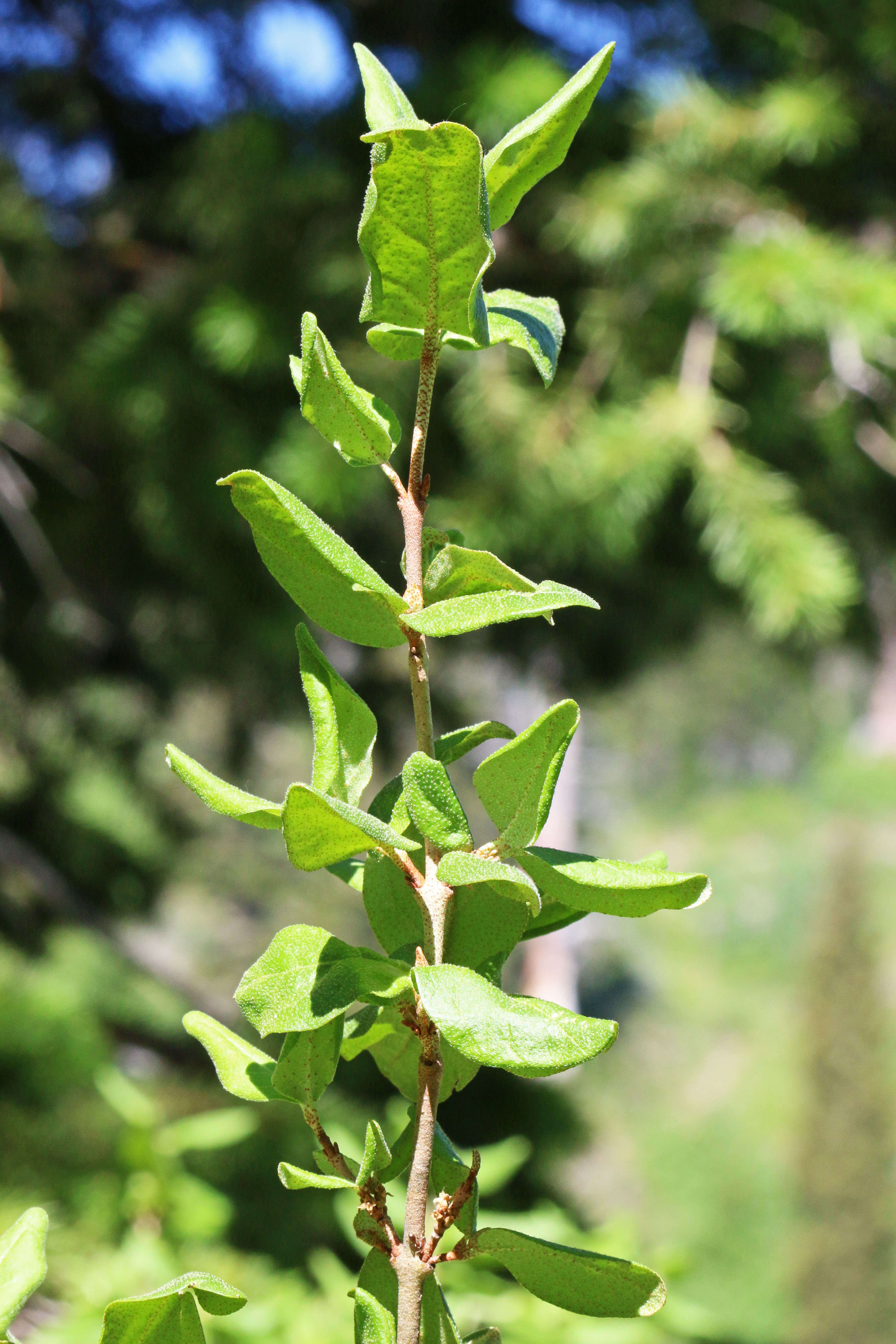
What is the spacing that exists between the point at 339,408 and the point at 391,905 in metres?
0.06

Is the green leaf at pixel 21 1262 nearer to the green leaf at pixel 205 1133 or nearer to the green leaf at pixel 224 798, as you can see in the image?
the green leaf at pixel 224 798

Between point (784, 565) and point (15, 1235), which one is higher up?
point (15, 1235)

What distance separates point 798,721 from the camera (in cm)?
738

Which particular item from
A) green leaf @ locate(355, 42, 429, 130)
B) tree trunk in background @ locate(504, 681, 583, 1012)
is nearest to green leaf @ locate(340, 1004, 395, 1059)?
green leaf @ locate(355, 42, 429, 130)

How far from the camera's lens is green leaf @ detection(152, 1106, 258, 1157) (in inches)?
14.5

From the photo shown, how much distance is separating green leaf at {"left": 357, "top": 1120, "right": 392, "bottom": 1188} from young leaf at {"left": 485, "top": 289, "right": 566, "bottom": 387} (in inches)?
3.3

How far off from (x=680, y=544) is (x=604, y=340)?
0.20 meters

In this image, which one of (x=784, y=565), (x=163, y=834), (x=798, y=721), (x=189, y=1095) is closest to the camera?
(x=784, y=565)

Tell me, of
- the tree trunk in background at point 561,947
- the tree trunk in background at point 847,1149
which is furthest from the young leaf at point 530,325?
the tree trunk in background at point 847,1149

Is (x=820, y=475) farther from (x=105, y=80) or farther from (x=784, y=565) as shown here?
(x=105, y=80)

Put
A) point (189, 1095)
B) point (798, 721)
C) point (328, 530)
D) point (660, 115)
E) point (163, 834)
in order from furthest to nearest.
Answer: point (798, 721), point (163, 834), point (189, 1095), point (660, 115), point (328, 530)

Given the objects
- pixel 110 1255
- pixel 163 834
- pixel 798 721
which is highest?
pixel 110 1255

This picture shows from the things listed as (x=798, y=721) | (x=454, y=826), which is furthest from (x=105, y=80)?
(x=798, y=721)

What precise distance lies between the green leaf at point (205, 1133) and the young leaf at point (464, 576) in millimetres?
274
